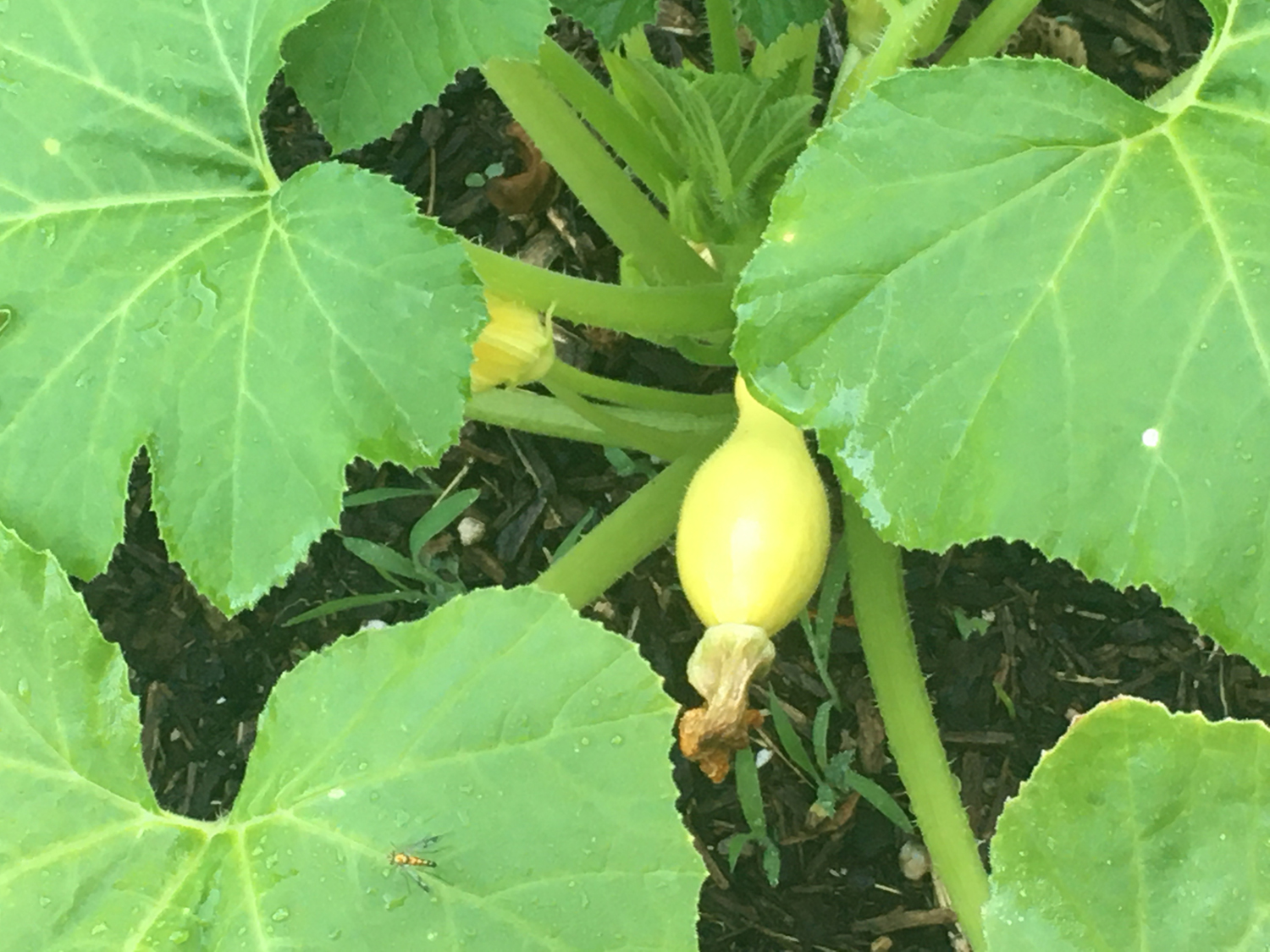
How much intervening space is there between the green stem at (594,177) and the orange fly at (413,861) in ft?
2.86

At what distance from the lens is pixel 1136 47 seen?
7.04 ft

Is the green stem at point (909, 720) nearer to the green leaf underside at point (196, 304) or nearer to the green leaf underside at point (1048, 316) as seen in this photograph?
the green leaf underside at point (1048, 316)

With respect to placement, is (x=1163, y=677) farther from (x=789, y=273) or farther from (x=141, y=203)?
(x=141, y=203)

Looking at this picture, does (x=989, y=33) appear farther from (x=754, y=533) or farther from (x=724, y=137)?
(x=754, y=533)

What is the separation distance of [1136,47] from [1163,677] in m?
1.01

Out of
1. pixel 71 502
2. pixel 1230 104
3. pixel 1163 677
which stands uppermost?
pixel 1230 104

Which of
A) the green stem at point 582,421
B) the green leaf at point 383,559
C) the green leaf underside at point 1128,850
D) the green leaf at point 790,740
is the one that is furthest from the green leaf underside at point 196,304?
the green leaf at point 790,740

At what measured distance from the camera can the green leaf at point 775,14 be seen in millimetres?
1498

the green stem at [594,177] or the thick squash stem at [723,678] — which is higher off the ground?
the green stem at [594,177]

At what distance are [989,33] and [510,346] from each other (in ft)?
2.57

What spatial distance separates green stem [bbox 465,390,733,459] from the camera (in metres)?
1.78

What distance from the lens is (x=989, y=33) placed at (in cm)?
170

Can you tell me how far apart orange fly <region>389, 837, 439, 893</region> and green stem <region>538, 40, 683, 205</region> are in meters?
0.89

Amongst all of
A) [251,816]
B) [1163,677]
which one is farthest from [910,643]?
[251,816]
